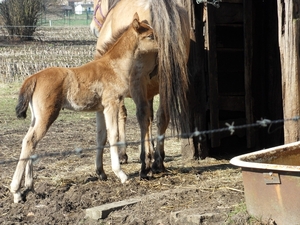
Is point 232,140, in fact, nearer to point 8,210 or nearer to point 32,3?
point 8,210

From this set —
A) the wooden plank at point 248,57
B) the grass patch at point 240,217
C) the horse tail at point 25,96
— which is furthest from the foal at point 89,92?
the wooden plank at point 248,57

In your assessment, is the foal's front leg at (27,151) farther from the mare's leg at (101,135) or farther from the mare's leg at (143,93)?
the mare's leg at (143,93)

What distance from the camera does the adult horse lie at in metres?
5.68

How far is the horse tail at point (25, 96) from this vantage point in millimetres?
5051

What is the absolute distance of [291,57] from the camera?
512 cm

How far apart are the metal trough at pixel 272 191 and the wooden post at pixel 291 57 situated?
3.40 ft

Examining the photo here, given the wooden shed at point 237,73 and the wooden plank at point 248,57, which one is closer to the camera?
the wooden shed at point 237,73

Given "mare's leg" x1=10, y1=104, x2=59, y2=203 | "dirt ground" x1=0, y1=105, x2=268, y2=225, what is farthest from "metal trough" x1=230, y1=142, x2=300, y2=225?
"mare's leg" x1=10, y1=104, x2=59, y2=203

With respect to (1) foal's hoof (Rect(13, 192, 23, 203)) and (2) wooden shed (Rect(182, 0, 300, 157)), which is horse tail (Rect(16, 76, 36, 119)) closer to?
(1) foal's hoof (Rect(13, 192, 23, 203))

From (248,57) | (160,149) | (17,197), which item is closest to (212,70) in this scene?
(248,57)

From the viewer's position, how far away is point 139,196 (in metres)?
5.16

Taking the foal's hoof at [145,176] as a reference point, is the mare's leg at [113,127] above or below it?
above

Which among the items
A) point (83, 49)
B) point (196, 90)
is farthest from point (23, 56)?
point (196, 90)

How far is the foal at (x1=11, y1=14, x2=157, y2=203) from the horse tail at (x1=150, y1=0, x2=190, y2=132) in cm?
13
